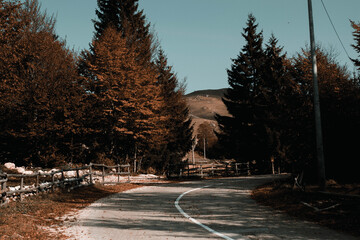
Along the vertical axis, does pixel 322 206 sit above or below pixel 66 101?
below

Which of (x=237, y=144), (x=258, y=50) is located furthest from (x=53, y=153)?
(x=258, y=50)

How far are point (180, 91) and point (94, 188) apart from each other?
24.9 meters

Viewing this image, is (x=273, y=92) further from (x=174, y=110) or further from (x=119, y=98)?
(x=119, y=98)

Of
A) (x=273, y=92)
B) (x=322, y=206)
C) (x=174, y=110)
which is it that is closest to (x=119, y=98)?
(x=174, y=110)

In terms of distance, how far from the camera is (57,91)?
2775 centimetres

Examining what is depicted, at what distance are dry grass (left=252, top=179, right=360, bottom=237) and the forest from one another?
342cm

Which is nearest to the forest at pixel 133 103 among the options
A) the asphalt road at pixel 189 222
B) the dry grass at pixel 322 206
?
the dry grass at pixel 322 206

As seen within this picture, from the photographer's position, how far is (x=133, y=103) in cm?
2969

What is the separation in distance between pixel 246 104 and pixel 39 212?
3003 centimetres

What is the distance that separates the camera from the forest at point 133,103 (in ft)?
56.1

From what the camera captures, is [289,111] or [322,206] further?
[289,111]

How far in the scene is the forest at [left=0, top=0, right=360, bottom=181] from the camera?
17094 mm

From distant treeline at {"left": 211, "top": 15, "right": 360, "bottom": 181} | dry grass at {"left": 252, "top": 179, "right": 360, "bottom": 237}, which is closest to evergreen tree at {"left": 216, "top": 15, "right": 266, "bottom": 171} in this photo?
distant treeline at {"left": 211, "top": 15, "right": 360, "bottom": 181}

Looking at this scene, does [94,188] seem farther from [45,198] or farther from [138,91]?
[138,91]
